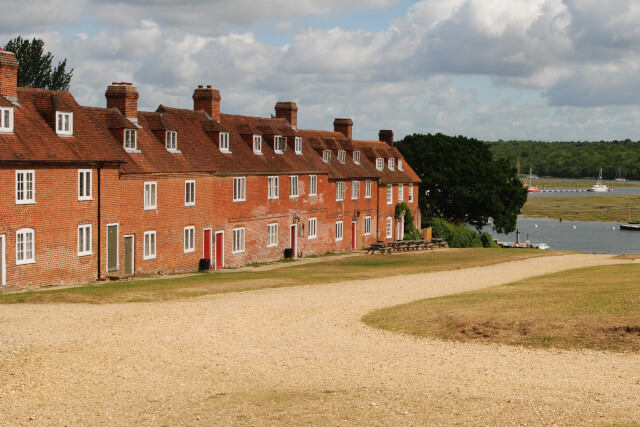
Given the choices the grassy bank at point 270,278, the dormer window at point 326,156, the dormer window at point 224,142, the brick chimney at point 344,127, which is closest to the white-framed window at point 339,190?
the dormer window at point 326,156

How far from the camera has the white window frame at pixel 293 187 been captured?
57.2 meters

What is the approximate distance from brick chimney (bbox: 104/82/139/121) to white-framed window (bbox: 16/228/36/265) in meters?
11.3

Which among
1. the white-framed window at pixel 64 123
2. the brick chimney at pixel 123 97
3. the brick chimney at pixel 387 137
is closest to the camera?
the white-framed window at pixel 64 123

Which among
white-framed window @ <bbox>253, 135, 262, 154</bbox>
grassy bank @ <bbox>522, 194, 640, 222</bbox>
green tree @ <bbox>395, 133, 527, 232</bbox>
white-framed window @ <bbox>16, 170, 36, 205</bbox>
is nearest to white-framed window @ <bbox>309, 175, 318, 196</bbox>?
white-framed window @ <bbox>253, 135, 262, 154</bbox>

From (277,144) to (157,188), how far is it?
641 inches

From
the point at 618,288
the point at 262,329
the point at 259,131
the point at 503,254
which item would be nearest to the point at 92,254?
the point at 262,329

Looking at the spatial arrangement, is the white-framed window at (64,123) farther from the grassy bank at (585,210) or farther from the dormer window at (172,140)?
the grassy bank at (585,210)

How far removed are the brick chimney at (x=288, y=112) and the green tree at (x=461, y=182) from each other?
24.3 m

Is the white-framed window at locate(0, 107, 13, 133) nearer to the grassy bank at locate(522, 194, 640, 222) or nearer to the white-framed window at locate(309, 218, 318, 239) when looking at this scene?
the white-framed window at locate(309, 218, 318, 239)

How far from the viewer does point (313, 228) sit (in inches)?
2392

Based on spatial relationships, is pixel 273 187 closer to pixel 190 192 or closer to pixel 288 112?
pixel 190 192

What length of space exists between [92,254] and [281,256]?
1963 centimetres

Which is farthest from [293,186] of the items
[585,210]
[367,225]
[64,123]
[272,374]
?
[585,210]

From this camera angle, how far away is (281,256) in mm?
56438
